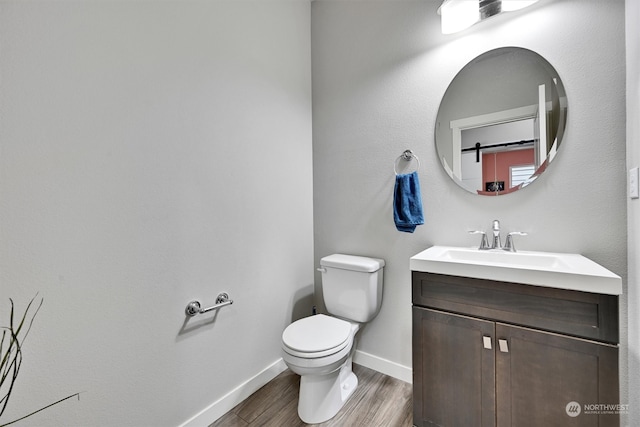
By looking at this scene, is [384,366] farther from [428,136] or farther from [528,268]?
[428,136]

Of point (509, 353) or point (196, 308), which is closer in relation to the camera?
point (509, 353)

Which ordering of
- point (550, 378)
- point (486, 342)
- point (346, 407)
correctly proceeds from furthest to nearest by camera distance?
1. point (346, 407)
2. point (486, 342)
3. point (550, 378)

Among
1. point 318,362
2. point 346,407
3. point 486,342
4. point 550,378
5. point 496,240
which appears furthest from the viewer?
point 346,407

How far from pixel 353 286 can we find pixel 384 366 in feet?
2.06

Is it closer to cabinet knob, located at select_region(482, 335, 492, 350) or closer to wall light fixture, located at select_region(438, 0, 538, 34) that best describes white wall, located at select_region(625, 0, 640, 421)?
wall light fixture, located at select_region(438, 0, 538, 34)

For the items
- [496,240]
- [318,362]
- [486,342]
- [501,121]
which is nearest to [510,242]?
[496,240]

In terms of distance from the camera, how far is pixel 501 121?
1.47 metres

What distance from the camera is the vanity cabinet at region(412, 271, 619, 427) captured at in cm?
95

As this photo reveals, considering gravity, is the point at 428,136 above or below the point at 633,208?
above

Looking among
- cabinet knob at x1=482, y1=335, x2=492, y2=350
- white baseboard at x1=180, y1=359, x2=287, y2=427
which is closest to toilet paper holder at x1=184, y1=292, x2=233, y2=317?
white baseboard at x1=180, y1=359, x2=287, y2=427

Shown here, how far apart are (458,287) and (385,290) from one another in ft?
2.20

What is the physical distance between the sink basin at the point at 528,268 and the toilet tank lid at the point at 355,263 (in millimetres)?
368

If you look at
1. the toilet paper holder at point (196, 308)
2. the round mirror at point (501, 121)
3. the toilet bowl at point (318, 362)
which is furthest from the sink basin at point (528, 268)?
the toilet paper holder at point (196, 308)

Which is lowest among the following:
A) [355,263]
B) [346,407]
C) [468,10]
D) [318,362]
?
[346,407]
